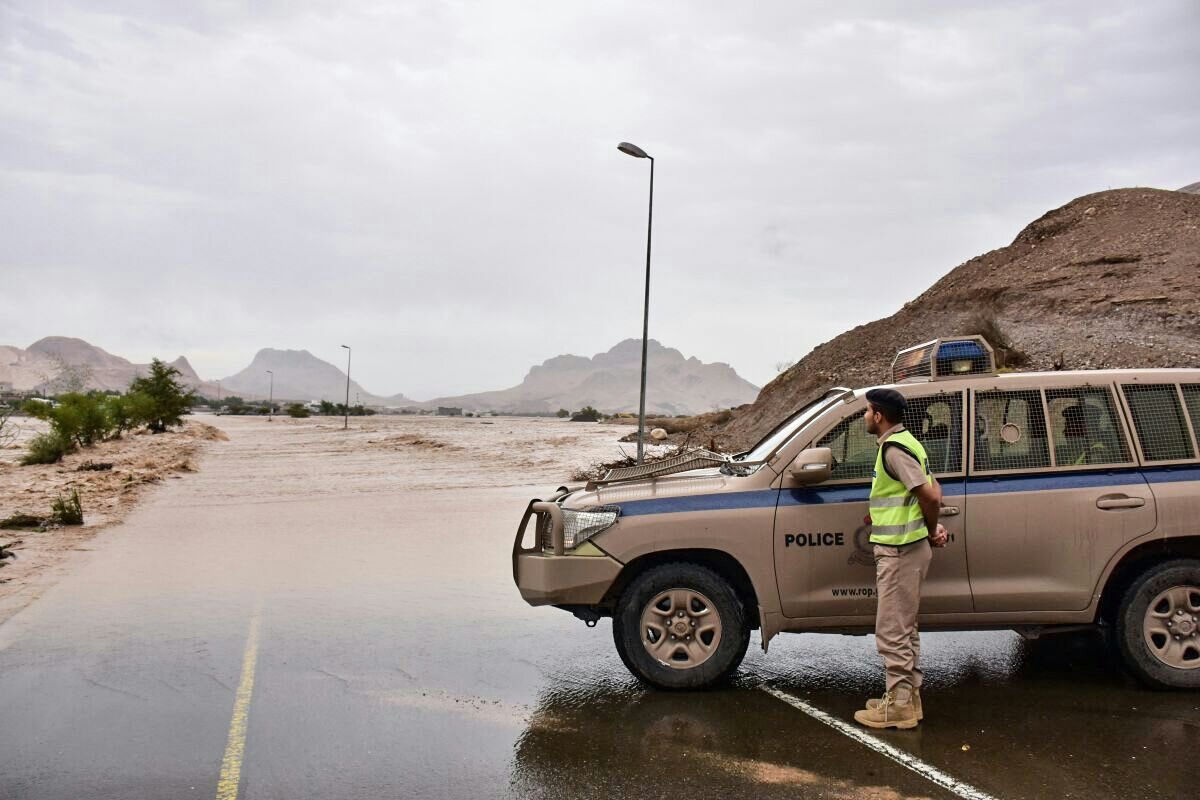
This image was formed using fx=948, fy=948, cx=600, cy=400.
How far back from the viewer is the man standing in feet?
17.2

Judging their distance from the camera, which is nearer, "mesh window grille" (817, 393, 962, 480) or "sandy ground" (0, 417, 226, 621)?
"mesh window grille" (817, 393, 962, 480)

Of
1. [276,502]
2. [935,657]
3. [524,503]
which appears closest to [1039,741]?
[935,657]

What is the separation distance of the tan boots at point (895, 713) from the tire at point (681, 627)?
88cm

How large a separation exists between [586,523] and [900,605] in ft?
6.47

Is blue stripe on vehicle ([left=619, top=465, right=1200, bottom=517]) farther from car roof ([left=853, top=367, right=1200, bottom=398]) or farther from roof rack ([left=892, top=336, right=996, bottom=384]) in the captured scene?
roof rack ([left=892, top=336, right=996, bottom=384])

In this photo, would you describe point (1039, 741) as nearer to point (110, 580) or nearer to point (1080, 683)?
point (1080, 683)

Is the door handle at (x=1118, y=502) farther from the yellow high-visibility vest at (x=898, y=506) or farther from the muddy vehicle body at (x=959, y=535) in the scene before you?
the yellow high-visibility vest at (x=898, y=506)

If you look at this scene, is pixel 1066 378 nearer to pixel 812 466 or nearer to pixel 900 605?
pixel 812 466

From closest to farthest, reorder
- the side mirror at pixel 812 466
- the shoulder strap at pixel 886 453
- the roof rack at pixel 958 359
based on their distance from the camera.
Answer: the shoulder strap at pixel 886 453 < the side mirror at pixel 812 466 < the roof rack at pixel 958 359

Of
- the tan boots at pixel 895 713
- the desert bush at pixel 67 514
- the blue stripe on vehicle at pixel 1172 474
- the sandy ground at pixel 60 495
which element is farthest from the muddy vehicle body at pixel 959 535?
the desert bush at pixel 67 514

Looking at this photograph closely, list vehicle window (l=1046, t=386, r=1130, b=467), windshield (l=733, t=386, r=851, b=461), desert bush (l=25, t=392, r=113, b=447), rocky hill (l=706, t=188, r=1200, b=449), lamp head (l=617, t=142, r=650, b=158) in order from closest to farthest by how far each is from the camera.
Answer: vehicle window (l=1046, t=386, r=1130, b=467)
windshield (l=733, t=386, r=851, b=461)
lamp head (l=617, t=142, r=650, b=158)
rocky hill (l=706, t=188, r=1200, b=449)
desert bush (l=25, t=392, r=113, b=447)

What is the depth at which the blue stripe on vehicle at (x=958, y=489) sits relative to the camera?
589 centimetres

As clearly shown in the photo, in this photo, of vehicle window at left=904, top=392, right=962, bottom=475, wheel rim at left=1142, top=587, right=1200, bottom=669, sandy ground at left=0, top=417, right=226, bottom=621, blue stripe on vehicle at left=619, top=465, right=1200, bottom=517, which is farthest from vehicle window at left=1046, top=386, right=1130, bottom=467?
sandy ground at left=0, top=417, right=226, bottom=621

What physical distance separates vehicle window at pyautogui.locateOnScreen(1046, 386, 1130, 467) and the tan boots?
1842 millimetres
